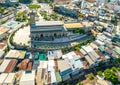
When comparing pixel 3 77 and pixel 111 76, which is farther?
pixel 111 76

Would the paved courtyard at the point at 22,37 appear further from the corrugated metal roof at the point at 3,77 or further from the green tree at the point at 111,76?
the green tree at the point at 111,76

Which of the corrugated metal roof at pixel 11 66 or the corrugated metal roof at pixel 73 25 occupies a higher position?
the corrugated metal roof at pixel 73 25

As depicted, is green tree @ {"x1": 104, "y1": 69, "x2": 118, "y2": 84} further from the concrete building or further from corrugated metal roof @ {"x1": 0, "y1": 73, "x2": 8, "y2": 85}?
corrugated metal roof @ {"x1": 0, "y1": 73, "x2": 8, "y2": 85}

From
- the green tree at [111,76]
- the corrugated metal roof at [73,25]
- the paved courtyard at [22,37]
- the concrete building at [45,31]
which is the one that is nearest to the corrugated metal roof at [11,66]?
the paved courtyard at [22,37]

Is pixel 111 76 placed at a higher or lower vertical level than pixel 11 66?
lower

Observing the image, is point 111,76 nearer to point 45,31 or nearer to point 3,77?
point 45,31

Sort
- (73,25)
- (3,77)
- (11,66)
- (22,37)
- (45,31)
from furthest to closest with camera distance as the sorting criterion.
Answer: (73,25), (22,37), (45,31), (11,66), (3,77)

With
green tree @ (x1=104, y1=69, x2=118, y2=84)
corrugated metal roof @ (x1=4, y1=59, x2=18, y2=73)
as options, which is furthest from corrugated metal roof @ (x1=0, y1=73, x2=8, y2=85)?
green tree @ (x1=104, y1=69, x2=118, y2=84)

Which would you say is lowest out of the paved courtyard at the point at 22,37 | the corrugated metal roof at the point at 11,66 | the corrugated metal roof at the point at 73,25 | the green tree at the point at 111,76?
the green tree at the point at 111,76

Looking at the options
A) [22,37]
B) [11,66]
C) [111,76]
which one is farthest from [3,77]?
[111,76]

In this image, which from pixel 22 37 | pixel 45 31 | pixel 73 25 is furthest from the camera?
pixel 73 25
